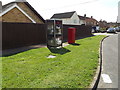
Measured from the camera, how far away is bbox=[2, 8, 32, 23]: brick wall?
11.9 m

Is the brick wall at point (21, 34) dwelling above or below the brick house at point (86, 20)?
below

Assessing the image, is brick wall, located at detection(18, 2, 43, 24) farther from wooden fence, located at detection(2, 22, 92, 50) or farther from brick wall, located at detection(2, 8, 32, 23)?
wooden fence, located at detection(2, 22, 92, 50)

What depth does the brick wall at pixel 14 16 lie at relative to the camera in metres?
11.9

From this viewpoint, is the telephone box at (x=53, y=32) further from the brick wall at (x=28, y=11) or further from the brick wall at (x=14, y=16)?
the brick wall at (x=28, y=11)

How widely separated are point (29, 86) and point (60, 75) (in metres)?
1.14

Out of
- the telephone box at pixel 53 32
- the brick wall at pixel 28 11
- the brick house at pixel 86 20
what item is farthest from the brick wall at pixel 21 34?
the brick house at pixel 86 20

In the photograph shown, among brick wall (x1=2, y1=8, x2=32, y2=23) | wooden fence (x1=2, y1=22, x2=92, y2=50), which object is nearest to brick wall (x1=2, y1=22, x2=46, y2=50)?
wooden fence (x1=2, y1=22, x2=92, y2=50)


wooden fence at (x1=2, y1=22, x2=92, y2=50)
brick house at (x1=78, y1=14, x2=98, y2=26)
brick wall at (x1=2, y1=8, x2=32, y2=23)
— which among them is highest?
brick house at (x1=78, y1=14, x2=98, y2=26)

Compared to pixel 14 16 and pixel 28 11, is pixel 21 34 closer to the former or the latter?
pixel 14 16

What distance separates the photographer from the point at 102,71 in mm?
4910

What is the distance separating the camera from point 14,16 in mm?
12625

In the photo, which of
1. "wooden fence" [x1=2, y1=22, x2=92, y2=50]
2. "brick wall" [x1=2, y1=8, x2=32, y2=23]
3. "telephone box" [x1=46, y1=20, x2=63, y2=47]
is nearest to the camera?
"wooden fence" [x1=2, y1=22, x2=92, y2=50]

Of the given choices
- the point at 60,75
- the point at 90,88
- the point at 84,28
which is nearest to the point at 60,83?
the point at 60,75

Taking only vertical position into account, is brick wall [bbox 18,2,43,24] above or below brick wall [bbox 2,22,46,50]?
above
